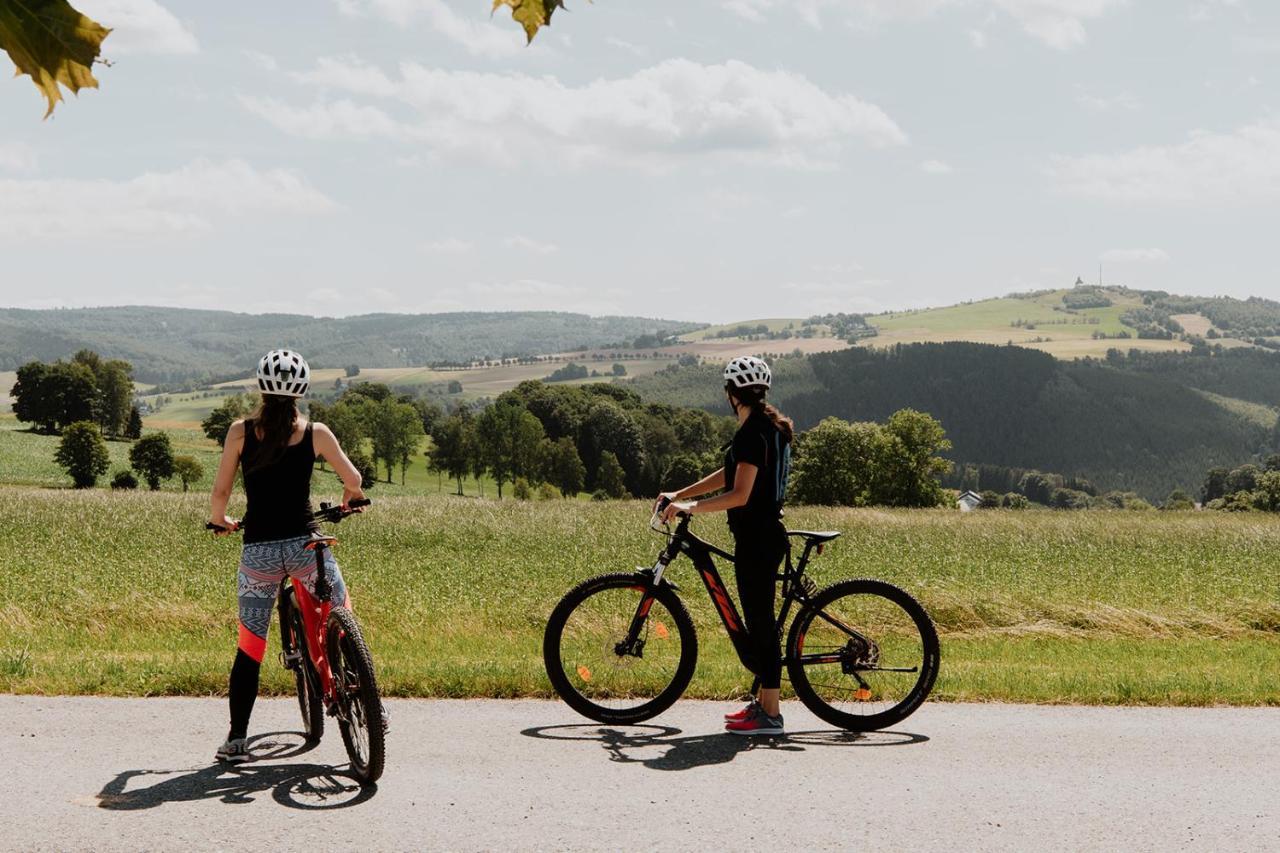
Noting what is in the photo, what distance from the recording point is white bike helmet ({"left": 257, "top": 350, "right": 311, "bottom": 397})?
632cm

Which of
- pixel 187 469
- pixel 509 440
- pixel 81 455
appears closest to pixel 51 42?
pixel 81 455

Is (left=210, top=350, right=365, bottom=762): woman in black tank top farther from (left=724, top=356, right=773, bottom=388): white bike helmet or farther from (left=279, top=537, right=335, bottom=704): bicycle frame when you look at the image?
(left=724, top=356, right=773, bottom=388): white bike helmet

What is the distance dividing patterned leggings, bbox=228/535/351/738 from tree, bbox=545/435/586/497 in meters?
98.9

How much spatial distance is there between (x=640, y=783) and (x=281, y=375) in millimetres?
3053

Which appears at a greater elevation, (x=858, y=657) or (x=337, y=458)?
(x=337, y=458)

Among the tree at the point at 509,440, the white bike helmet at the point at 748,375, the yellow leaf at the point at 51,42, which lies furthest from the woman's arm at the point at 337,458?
the tree at the point at 509,440

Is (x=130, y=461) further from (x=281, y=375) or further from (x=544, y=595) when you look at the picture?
(x=281, y=375)

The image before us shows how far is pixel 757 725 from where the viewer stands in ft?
23.9

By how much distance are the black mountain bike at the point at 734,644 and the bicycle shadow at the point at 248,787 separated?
6.17 ft

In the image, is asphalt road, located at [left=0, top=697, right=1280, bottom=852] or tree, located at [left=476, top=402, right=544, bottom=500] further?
tree, located at [left=476, top=402, right=544, bottom=500]

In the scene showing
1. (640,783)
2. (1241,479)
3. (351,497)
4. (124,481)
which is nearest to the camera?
(640,783)

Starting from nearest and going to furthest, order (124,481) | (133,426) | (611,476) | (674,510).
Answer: (674,510) < (124,481) < (611,476) < (133,426)

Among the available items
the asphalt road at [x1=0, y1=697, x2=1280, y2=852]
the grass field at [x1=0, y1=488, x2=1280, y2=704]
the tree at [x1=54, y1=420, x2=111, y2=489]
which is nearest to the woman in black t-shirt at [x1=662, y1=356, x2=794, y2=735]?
the asphalt road at [x1=0, y1=697, x2=1280, y2=852]

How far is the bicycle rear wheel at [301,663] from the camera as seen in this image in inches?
262
